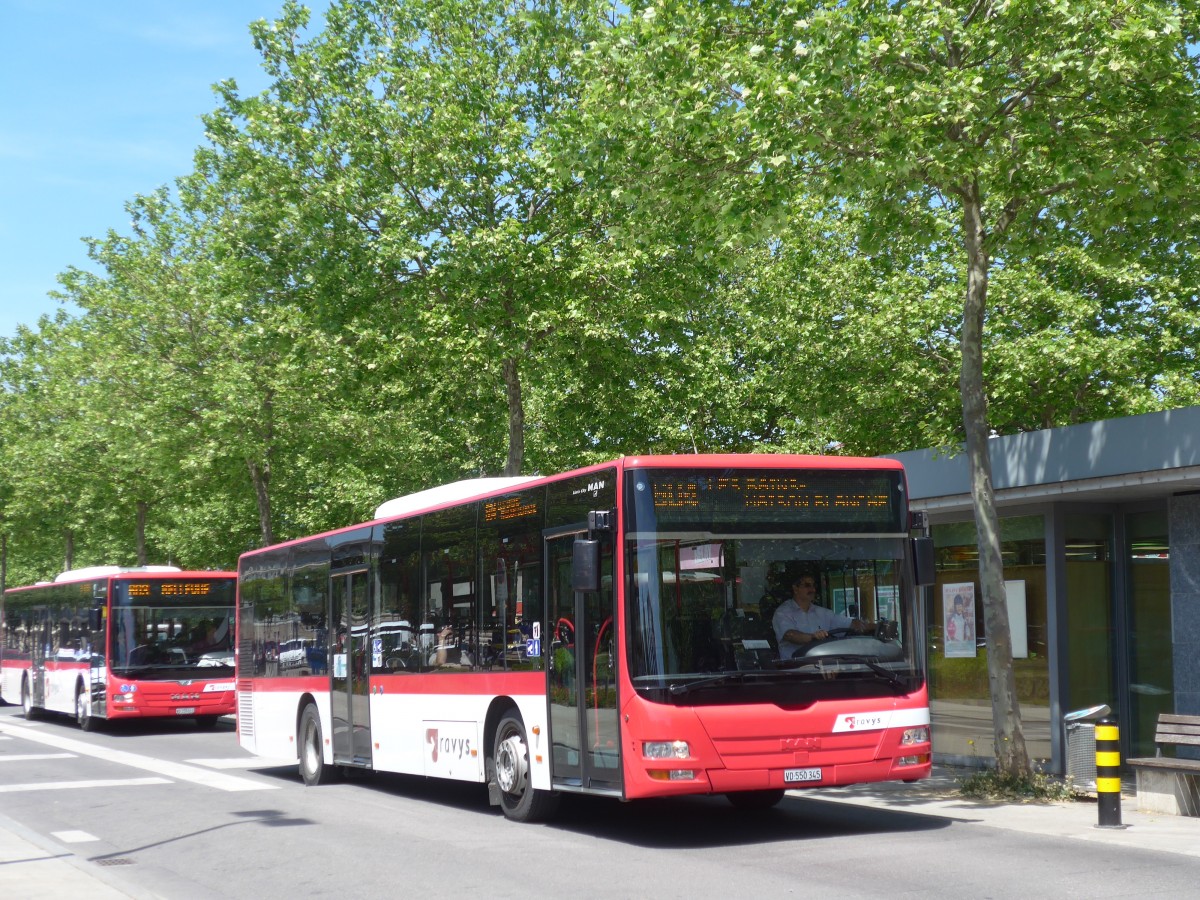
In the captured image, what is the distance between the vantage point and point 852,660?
11.4 m

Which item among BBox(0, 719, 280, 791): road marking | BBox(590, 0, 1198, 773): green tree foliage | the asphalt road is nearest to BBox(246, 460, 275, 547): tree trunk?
BBox(0, 719, 280, 791): road marking

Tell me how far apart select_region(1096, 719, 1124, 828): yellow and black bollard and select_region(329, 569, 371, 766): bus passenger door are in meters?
8.05

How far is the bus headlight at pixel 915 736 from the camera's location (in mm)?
11500

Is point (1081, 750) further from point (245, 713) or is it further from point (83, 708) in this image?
point (83, 708)

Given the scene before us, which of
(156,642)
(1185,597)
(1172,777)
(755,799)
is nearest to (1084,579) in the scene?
(1185,597)

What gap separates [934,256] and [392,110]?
485 inches

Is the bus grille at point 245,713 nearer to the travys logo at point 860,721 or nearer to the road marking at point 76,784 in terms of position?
the road marking at point 76,784

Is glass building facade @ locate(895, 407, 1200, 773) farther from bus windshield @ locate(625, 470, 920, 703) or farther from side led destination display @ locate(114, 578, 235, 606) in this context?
side led destination display @ locate(114, 578, 235, 606)

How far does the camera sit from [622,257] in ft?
79.0

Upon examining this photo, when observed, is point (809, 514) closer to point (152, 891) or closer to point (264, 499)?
point (152, 891)

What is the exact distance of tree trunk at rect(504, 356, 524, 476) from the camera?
24.6m

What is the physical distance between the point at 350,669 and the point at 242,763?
5154 millimetres

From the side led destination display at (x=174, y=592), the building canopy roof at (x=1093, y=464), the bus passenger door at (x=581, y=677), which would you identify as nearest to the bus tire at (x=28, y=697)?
the side led destination display at (x=174, y=592)

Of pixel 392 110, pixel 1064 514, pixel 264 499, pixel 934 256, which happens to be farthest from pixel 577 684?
pixel 264 499
